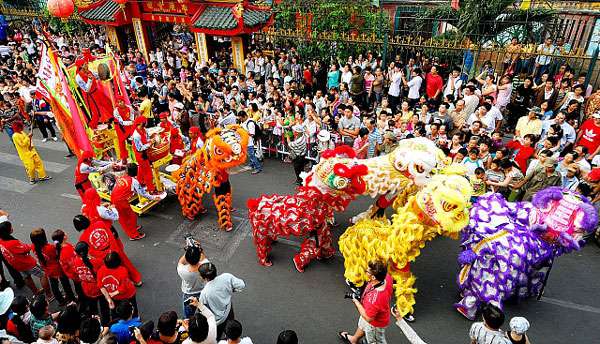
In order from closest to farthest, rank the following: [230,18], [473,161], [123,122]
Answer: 1. [473,161]
2. [123,122]
3. [230,18]

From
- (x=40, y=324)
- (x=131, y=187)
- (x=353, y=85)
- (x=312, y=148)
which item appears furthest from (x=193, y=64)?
(x=40, y=324)

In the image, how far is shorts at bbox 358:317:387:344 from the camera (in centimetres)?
396

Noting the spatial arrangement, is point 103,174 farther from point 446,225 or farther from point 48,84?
point 446,225

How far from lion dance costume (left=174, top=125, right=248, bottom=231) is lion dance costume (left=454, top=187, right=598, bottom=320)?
3300 mm

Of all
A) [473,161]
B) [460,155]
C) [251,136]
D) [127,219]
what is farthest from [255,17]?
[473,161]

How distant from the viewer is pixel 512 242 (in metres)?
4.50

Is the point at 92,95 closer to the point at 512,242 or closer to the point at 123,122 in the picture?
the point at 123,122

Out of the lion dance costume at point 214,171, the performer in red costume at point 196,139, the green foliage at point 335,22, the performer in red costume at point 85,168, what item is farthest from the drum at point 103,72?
the green foliage at point 335,22

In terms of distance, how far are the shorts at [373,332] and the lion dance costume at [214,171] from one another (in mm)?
2963

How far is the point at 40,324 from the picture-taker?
12.4ft

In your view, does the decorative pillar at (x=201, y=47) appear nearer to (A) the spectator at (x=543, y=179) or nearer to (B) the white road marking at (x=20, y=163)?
(B) the white road marking at (x=20, y=163)

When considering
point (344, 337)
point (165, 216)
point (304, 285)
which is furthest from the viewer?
point (165, 216)

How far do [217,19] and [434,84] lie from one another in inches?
269

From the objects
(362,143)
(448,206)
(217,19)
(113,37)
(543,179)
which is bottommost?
(543,179)
